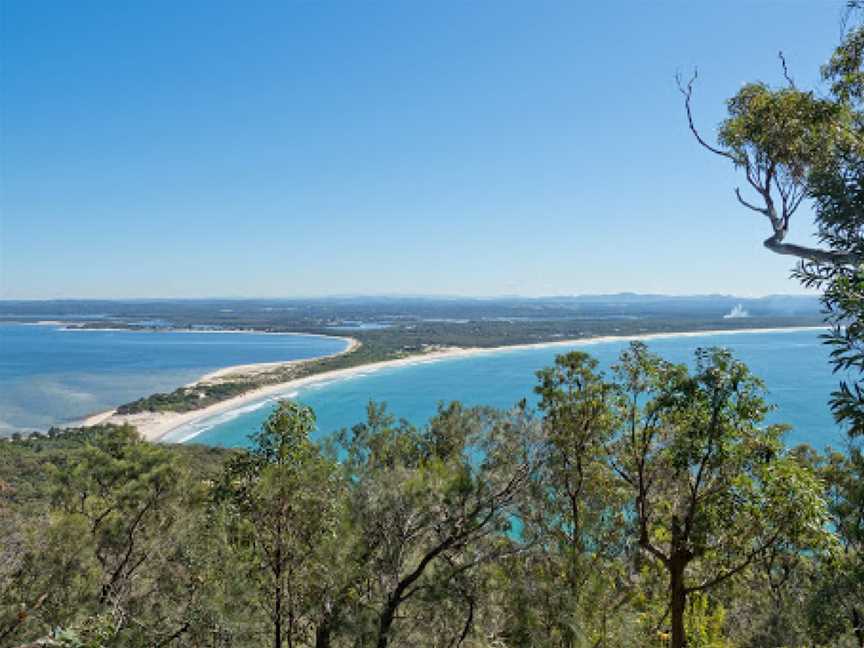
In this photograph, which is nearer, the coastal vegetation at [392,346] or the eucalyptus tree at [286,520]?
the eucalyptus tree at [286,520]

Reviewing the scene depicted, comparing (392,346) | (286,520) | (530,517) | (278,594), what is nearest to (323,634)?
(278,594)

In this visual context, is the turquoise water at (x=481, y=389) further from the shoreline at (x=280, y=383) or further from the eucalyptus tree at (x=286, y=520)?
the eucalyptus tree at (x=286, y=520)

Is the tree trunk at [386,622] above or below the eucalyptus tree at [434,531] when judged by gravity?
below

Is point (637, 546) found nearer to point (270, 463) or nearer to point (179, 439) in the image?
point (270, 463)

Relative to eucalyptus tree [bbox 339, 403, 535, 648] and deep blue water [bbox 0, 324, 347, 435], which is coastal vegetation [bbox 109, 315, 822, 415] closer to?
deep blue water [bbox 0, 324, 347, 435]

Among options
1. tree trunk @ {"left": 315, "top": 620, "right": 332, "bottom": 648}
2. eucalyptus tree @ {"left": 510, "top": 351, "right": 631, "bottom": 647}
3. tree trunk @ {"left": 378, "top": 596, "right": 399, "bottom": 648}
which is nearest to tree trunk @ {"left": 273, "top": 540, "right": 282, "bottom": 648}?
tree trunk @ {"left": 315, "top": 620, "right": 332, "bottom": 648}

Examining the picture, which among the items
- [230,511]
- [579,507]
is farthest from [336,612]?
[579,507]

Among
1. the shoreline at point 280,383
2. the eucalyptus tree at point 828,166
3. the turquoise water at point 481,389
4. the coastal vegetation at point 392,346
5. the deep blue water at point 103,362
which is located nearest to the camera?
the eucalyptus tree at point 828,166

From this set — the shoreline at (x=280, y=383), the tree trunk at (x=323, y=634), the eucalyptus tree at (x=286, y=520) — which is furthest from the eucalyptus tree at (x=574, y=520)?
the shoreline at (x=280, y=383)
